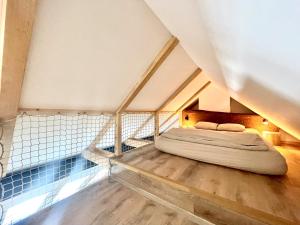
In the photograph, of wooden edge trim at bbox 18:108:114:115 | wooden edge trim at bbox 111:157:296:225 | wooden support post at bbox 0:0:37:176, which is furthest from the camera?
wooden edge trim at bbox 18:108:114:115

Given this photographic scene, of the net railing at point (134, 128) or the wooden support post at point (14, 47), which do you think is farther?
the net railing at point (134, 128)

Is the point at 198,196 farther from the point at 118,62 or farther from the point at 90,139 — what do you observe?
the point at 90,139

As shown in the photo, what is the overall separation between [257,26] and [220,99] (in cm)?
472

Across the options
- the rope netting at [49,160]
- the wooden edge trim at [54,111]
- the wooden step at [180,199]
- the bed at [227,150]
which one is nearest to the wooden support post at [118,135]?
the rope netting at [49,160]

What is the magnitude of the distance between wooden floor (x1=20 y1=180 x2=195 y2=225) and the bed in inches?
49.7

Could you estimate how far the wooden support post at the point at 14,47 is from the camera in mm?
872

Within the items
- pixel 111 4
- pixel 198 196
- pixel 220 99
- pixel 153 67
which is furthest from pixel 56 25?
pixel 220 99

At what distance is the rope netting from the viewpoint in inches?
72.8

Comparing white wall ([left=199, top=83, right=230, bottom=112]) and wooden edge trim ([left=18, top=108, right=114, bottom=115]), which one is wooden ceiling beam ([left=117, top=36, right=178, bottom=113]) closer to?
wooden edge trim ([left=18, top=108, right=114, bottom=115])

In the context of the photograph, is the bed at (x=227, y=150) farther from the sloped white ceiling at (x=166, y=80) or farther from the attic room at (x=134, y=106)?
the sloped white ceiling at (x=166, y=80)

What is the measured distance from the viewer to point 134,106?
336 cm

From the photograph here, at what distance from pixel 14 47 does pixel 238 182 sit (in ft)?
8.33

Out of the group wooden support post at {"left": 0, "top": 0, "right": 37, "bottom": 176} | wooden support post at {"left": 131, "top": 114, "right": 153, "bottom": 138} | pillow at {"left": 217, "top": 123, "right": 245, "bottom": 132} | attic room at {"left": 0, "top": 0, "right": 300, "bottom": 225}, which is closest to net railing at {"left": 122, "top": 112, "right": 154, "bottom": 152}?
wooden support post at {"left": 131, "top": 114, "right": 153, "bottom": 138}

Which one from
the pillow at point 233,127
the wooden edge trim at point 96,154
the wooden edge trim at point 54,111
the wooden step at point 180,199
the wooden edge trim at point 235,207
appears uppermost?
the wooden edge trim at point 54,111
